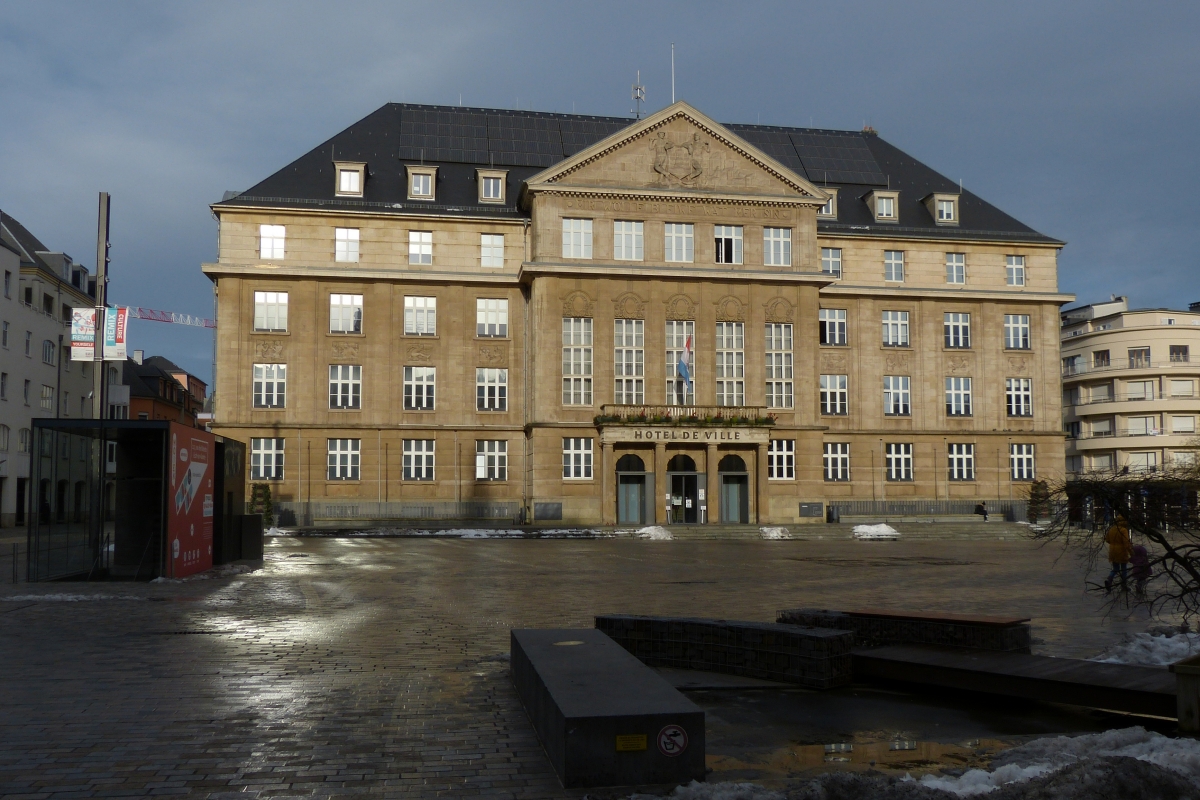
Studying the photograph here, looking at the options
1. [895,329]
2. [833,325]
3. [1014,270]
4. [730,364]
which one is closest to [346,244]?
[730,364]

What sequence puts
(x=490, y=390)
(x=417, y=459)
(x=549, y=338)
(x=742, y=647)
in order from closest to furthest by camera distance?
(x=742, y=647) → (x=549, y=338) → (x=417, y=459) → (x=490, y=390)

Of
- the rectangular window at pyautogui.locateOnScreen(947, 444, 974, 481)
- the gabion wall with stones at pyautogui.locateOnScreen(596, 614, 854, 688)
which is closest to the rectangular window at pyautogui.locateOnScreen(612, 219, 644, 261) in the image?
the rectangular window at pyautogui.locateOnScreen(947, 444, 974, 481)

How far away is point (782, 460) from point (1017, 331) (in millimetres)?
17656

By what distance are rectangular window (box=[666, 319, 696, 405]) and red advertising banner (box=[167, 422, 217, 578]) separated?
31280mm

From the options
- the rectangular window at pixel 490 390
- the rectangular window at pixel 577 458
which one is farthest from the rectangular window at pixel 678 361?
the rectangular window at pixel 490 390

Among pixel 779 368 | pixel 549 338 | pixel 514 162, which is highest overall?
pixel 514 162

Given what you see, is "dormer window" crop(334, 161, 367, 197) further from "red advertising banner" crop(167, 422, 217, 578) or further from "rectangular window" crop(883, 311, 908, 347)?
"red advertising banner" crop(167, 422, 217, 578)

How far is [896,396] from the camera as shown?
A: 197 feet

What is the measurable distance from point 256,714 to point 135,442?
56.9 feet

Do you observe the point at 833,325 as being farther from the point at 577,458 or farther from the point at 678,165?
the point at 577,458

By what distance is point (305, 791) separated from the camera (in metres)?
6.77

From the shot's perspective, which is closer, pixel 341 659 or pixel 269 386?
pixel 341 659

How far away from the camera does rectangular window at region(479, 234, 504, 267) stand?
2226 inches

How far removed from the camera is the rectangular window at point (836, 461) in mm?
59062
